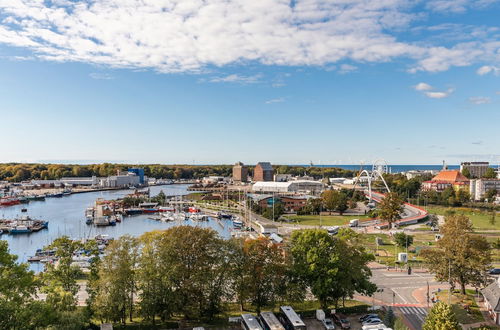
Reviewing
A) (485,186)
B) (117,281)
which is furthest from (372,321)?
(485,186)

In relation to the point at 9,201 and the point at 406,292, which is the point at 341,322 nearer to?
the point at 406,292

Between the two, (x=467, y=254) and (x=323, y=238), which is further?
(x=467, y=254)

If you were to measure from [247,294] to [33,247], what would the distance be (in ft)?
123

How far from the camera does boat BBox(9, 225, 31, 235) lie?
55438mm

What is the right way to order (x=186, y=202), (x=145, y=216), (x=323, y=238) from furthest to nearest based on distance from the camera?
(x=186, y=202) < (x=145, y=216) < (x=323, y=238)

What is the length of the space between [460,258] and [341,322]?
8.45 metres

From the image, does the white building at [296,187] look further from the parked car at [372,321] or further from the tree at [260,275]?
the parked car at [372,321]

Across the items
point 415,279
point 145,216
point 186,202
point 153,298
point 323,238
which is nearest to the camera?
point 153,298

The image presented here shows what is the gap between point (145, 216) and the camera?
239 ft

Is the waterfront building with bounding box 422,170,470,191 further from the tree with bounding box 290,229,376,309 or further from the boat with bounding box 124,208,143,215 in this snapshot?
the tree with bounding box 290,229,376,309

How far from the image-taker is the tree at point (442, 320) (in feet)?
49.1

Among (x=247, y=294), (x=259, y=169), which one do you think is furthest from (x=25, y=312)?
(x=259, y=169)

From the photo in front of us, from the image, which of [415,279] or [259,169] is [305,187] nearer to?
[259,169]

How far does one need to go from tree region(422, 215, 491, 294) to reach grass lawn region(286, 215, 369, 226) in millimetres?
29962
